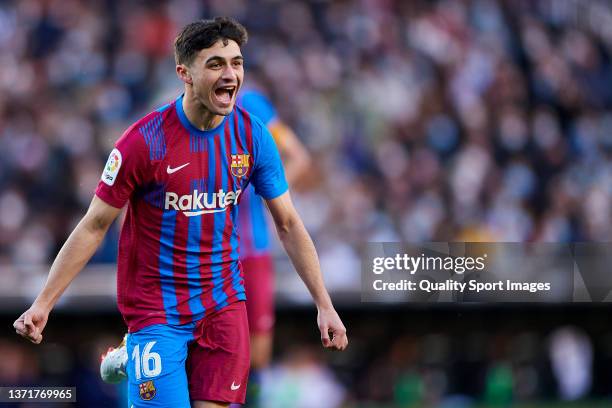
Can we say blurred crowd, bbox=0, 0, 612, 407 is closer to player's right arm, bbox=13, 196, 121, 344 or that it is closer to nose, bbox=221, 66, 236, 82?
player's right arm, bbox=13, 196, 121, 344

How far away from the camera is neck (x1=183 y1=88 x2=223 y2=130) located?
3.71m

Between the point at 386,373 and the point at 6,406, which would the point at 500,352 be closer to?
the point at 386,373

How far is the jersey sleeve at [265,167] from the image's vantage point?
12.6 feet

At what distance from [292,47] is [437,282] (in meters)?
3.80

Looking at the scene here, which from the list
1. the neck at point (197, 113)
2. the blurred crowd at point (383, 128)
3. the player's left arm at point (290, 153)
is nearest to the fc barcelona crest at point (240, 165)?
the neck at point (197, 113)

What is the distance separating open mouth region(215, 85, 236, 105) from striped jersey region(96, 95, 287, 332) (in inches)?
7.8

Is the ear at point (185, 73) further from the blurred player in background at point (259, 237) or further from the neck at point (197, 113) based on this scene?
the blurred player in background at point (259, 237)

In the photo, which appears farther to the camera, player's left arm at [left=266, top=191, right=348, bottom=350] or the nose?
player's left arm at [left=266, top=191, right=348, bottom=350]

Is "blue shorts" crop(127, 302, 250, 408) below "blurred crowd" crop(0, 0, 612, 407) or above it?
below

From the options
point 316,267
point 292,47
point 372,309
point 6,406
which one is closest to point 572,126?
point 292,47

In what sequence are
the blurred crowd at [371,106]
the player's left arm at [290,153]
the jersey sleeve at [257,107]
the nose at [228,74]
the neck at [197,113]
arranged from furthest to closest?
the blurred crowd at [371,106] → the player's left arm at [290,153] → the jersey sleeve at [257,107] → the neck at [197,113] → the nose at [228,74]

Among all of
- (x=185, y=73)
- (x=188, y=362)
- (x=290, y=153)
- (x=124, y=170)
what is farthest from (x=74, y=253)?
(x=290, y=153)

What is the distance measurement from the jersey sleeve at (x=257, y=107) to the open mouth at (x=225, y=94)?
1967 millimetres

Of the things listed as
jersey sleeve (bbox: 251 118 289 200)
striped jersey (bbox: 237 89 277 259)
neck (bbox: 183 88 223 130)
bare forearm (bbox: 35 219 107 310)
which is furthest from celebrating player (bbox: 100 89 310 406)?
bare forearm (bbox: 35 219 107 310)
